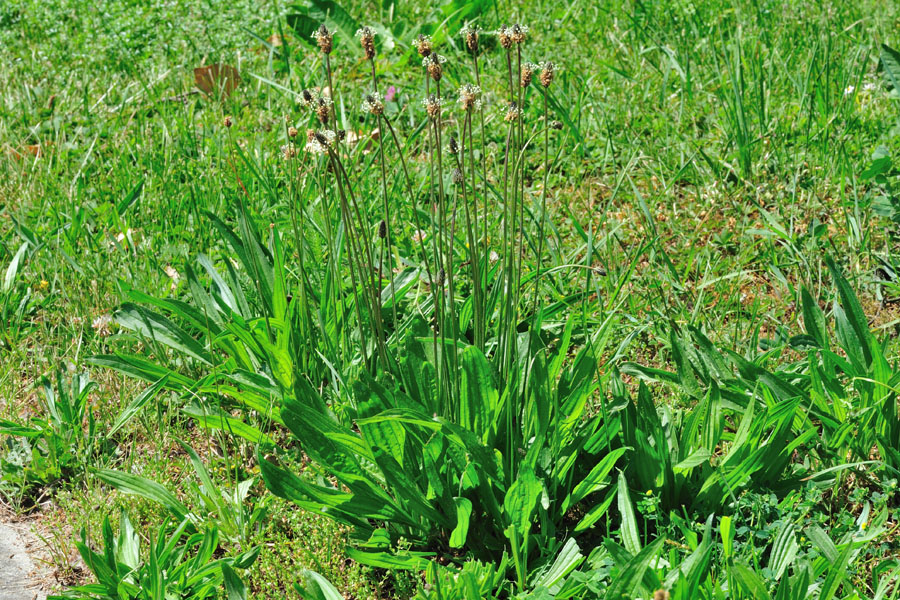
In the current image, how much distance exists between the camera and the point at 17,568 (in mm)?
2256

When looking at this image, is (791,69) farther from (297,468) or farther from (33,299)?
(33,299)

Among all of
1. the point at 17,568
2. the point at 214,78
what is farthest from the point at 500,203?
the point at 17,568

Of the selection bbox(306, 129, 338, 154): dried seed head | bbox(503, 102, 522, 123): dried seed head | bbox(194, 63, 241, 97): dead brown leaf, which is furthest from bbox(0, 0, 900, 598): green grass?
bbox(503, 102, 522, 123): dried seed head

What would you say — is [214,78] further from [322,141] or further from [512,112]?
[512,112]

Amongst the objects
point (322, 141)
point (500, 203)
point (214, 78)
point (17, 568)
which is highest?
point (322, 141)

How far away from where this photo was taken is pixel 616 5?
14.9ft

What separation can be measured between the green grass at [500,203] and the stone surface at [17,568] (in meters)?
0.08

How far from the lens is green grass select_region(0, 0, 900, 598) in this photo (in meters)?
2.24

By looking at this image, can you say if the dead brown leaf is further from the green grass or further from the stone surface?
the stone surface

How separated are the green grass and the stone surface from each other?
78 millimetres

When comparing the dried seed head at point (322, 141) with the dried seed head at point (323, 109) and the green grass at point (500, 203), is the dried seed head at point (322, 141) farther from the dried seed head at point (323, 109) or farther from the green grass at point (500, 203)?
the green grass at point (500, 203)

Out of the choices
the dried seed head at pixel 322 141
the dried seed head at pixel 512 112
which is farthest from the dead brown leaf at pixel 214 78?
the dried seed head at pixel 512 112

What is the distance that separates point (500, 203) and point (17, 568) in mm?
2053

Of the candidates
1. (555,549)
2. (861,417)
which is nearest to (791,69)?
(861,417)
